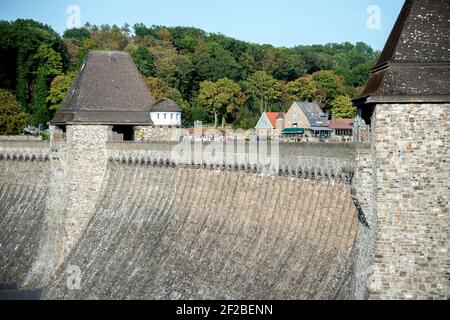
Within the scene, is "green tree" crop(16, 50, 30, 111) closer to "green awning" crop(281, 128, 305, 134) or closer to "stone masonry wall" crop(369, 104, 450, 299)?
"green awning" crop(281, 128, 305, 134)

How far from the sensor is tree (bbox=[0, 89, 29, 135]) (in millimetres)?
55844

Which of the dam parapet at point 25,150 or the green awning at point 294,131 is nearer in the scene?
the dam parapet at point 25,150

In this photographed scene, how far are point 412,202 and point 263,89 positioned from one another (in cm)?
5727

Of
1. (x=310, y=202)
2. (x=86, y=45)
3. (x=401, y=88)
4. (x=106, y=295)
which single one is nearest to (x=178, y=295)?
(x=106, y=295)

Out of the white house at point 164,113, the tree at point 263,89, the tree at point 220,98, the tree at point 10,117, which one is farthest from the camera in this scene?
the tree at point 263,89

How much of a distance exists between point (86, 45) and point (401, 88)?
66819 mm

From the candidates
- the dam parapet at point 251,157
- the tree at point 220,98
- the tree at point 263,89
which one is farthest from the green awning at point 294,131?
the tree at point 263,89

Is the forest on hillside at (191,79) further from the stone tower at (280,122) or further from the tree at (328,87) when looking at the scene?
the stone tower at (280,122)

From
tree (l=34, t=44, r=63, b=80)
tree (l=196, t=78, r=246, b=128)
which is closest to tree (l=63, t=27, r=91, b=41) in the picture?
tree (l=34, t=44, r=63, b=80)

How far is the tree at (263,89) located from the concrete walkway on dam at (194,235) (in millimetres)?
40471

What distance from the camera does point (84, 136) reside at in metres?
32.4

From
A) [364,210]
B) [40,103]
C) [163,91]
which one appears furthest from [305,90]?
[364,210]

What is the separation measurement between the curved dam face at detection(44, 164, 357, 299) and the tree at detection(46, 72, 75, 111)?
34.9m

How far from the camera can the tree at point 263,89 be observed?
74312 millimetres
